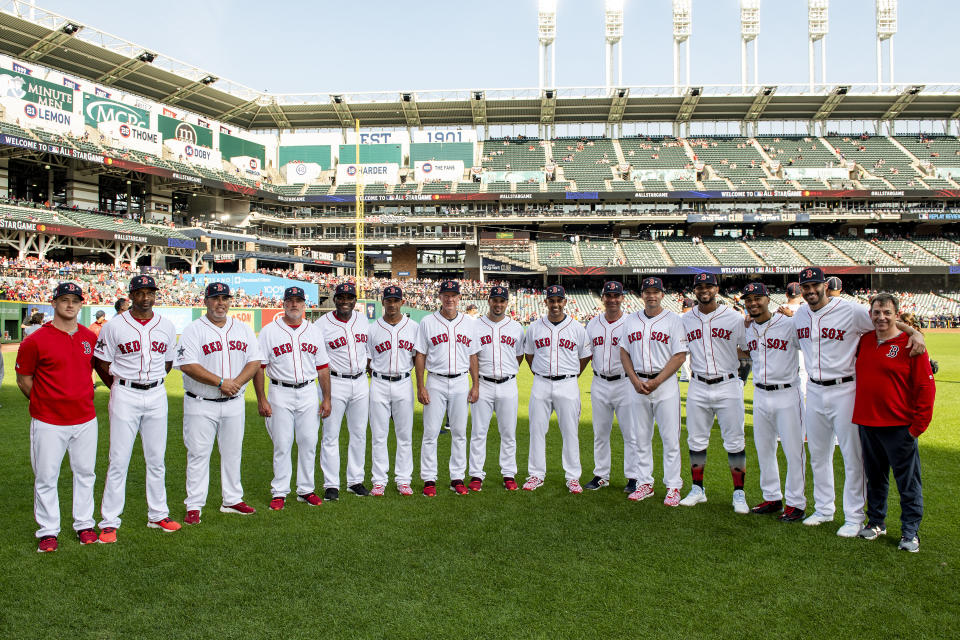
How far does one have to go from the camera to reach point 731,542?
16.0ft

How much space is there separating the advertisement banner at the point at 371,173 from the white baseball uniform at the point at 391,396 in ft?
146

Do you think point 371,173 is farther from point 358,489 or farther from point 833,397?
point 833,397

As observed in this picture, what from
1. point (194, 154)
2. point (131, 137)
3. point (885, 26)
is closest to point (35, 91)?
point (131, 137)

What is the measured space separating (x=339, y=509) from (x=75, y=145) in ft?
125

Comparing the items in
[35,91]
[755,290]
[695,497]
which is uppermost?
[35,91]

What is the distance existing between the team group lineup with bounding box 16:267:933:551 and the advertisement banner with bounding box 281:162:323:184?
47.3 m

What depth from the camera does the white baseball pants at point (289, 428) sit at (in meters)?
5.85

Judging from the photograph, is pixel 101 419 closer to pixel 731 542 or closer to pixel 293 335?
pixel 293 335

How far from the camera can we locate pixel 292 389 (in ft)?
19.3

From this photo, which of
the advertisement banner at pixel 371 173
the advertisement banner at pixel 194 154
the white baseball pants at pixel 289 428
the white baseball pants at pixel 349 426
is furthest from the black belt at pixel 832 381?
the advertisement banner at pixel 194 154

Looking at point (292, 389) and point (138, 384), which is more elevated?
point (138, 384)

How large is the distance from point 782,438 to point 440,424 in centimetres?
326

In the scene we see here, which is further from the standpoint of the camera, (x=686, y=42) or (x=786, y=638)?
(x=686, y=42)

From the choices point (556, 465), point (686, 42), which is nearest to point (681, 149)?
point (686, 42)
